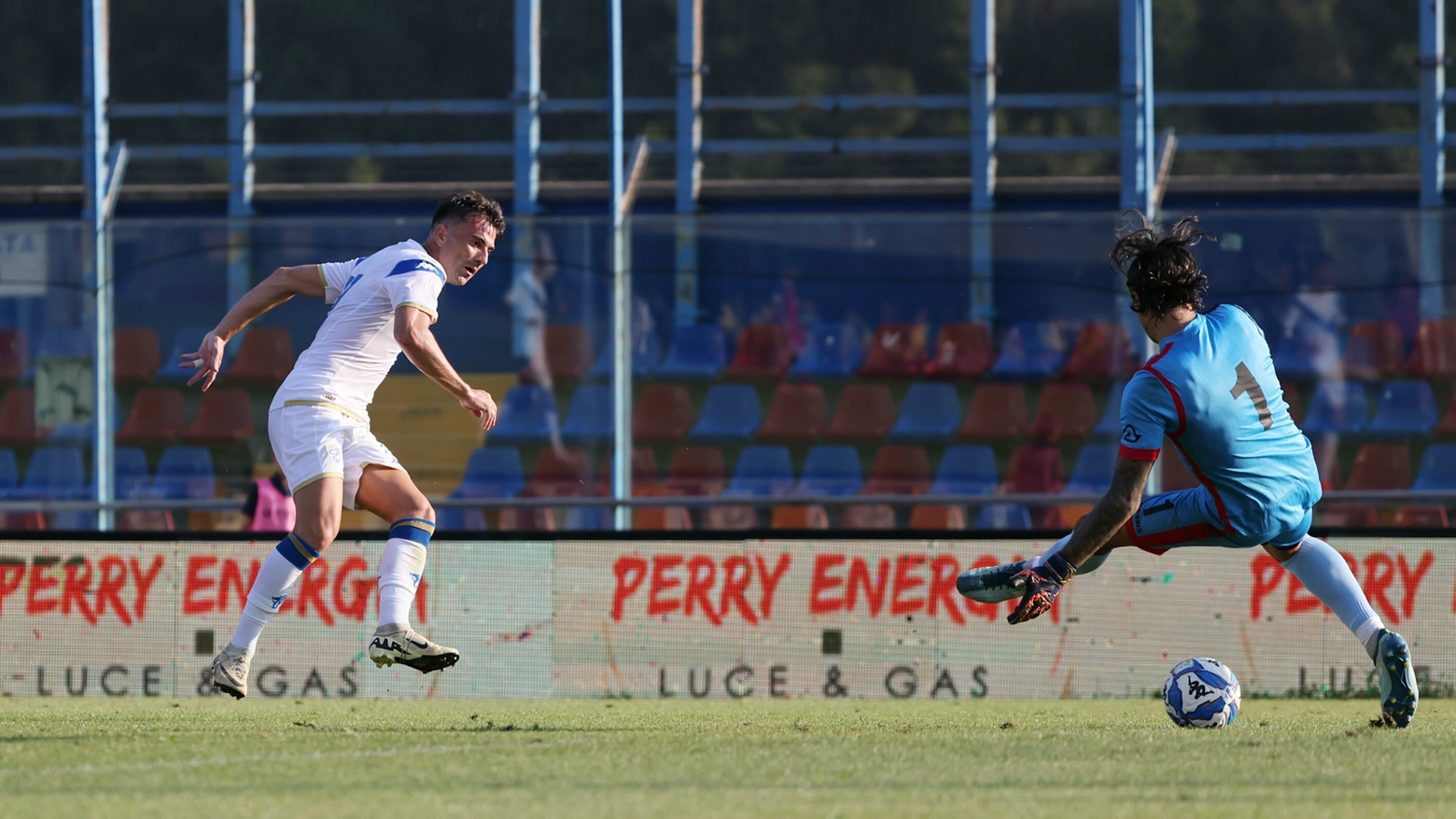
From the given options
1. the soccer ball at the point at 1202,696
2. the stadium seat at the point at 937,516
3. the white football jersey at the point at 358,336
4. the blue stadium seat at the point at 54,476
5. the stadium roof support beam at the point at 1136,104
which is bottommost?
the soccer ball at the point at 1202,696

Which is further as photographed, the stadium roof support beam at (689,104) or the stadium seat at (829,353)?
the stadium roof support beam at (689,104)

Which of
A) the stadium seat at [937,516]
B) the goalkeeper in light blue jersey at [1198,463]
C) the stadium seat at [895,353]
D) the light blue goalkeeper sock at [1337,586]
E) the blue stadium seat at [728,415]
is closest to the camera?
the goalkeeper in light blue jersey at [1198,463]

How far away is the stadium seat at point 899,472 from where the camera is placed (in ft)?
40.2

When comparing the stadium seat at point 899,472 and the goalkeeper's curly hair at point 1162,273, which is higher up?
the goalkeeper's curly hair at point 1162,273

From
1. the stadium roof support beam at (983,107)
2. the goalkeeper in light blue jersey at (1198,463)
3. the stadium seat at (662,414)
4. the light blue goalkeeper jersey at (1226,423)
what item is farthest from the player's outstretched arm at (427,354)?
the stadium roof support beam at (983,107)

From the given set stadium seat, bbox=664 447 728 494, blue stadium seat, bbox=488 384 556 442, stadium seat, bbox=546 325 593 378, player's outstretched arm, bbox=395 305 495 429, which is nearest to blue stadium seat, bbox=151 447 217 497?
blue stadium seat, bbox=488 384 556 442

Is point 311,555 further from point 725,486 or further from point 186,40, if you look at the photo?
point 186,40

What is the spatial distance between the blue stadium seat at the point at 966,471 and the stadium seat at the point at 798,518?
46.4 inches

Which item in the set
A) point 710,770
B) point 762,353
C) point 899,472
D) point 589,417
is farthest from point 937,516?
point 710,770

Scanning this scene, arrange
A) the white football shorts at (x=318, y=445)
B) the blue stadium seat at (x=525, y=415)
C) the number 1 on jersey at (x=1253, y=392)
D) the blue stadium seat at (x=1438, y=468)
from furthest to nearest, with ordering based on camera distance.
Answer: the blue stadium seat at (x=525, y=415), the blue stadium seat at (x=1438, y=468), the white football shorts at (x=318, y=445), the number 1 on jersey at (x=1253, y=392)

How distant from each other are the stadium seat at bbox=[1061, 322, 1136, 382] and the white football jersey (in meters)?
6.76

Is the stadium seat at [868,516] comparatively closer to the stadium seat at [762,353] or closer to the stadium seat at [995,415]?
the stadium seat at [995,415]

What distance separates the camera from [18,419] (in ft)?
41.6

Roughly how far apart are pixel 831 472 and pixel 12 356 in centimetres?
569
